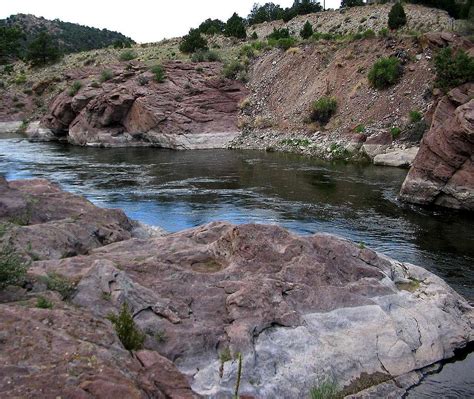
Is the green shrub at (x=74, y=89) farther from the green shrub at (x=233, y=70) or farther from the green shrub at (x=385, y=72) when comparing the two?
the green shrub at (x=385, y=72)

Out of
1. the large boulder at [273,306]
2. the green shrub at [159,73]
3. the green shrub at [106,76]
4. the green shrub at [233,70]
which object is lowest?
the large boulder at [273,306]

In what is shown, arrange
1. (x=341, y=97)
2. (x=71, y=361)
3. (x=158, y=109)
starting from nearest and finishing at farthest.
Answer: (x=71, y=361) < (x=341, y=97) < (x=158, y=109)

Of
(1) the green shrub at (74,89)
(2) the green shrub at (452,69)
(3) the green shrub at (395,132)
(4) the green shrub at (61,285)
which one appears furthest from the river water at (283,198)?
(1) the green shrub at (74,89)

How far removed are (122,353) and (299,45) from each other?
4699 centimetres

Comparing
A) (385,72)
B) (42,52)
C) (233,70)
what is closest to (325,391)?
(385,72)

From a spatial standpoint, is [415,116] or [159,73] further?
[159,73]

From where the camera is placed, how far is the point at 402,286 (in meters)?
10.9

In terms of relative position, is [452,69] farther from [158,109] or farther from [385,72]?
[158,109]

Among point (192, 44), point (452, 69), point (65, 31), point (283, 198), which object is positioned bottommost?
point (283, 198)

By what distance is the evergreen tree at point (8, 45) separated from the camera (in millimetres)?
78562

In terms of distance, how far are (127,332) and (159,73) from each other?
43.1 meters

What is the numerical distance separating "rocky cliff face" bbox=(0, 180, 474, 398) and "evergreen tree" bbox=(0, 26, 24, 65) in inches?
3006

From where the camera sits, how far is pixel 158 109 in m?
44.6

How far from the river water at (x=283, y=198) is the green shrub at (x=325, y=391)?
1.32 m
